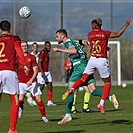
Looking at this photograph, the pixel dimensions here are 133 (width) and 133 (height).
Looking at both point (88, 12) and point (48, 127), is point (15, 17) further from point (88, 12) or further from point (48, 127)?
point (48, 127)

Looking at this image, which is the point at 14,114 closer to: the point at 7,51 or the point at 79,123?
the point at 7,51

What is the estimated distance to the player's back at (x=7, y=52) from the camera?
1020 centimetres

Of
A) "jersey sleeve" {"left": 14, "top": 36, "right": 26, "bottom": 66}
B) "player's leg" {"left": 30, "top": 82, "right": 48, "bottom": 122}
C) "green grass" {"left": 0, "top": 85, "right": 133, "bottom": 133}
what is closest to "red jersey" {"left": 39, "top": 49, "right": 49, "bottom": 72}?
"green grass" {"left": 0, "top": 85, "right": 133, "bottom": 133}

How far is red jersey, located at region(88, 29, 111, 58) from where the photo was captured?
12.8 m

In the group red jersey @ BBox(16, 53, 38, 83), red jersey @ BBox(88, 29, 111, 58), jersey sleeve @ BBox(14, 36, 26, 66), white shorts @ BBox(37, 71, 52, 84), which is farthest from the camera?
white shorts @ BBox(37, 71, 52, 84)

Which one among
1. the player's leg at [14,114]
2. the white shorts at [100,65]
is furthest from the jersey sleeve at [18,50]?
the white shorts at [100,65]

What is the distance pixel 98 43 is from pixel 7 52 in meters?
3.14

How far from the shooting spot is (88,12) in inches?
1789

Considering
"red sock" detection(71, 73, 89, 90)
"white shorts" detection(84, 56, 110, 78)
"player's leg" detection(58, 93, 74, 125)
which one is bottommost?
"player's leg" detection(58, 93, 74, 125)

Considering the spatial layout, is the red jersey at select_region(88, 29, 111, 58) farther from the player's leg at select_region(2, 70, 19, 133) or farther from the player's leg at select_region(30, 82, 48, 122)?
the player's leg at select_region(2, 70, 19, 133)

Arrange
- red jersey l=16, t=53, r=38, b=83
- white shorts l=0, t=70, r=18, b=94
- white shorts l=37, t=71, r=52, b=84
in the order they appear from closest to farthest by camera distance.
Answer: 1. white shorts l=0, t=70, r=18, b=94
2. red jersey l=16, t=53, r=38, b=83
3. white shorts l=37, t=71, r=52, b=84

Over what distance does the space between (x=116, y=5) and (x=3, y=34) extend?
34.2 meters

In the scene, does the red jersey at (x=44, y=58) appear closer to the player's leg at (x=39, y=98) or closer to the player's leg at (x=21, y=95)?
the player's leg at (x=21, y=95)

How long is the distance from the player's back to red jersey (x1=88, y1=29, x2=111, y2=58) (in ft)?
9.85
